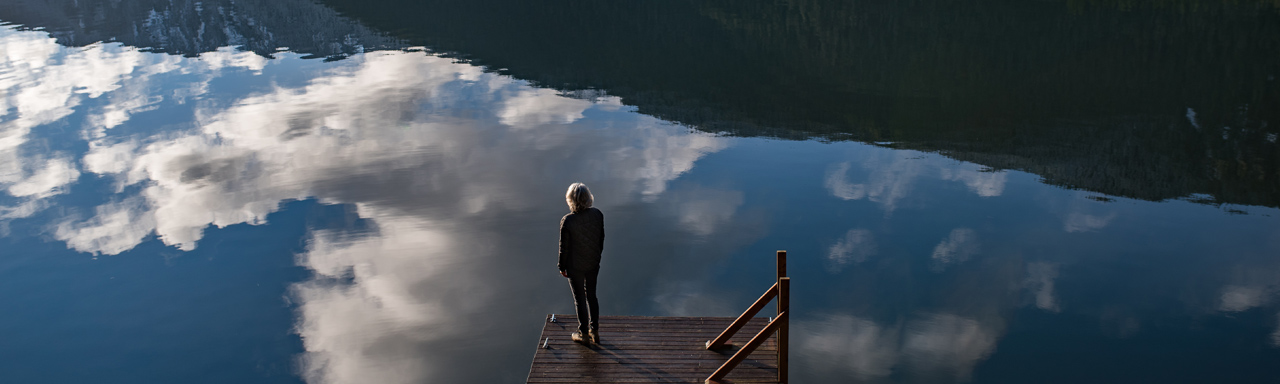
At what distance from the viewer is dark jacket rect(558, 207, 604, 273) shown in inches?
377

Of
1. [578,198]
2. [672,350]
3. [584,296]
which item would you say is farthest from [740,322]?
[578,198]

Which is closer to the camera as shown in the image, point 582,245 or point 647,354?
point 582,245

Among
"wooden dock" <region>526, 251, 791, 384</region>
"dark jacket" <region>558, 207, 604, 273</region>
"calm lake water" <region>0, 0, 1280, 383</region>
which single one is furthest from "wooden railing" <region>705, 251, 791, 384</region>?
"dark jacket" <region>558, 207, 604, 273</region>

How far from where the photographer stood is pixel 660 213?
17000mm

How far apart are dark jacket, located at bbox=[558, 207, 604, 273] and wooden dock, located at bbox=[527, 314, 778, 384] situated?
1133 mm

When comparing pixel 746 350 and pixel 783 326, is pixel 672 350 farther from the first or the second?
pixel 783 326

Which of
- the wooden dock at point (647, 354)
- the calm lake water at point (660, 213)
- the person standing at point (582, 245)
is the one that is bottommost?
the calm lake water at point (660, 213)

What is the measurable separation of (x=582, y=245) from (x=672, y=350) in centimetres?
185

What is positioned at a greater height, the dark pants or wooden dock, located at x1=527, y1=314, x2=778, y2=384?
the dark pants

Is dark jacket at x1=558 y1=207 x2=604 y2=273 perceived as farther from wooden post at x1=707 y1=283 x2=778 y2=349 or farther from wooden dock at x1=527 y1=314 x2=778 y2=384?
wooden post at x1=707 y1=283 x2=778 y2=349

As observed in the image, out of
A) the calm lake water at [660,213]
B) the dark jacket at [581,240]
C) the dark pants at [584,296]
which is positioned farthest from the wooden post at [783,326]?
the dark pants at [584,296]

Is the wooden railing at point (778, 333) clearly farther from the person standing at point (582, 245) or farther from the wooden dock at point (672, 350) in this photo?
the person standing at point (582, 245)

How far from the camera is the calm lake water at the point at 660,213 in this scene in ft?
39.7

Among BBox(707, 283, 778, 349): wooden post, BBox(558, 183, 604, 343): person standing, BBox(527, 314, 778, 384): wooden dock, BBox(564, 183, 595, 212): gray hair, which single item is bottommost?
BBox(527, 314, 778, 384): wooden dock
